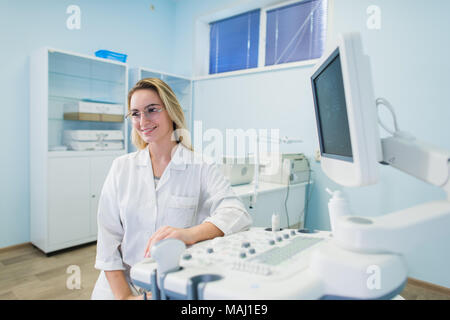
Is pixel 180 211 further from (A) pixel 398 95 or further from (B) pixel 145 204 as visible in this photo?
(A) pixel 398 95

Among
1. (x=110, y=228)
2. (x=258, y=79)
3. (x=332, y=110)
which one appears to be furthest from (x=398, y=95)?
(x=110, y=228)

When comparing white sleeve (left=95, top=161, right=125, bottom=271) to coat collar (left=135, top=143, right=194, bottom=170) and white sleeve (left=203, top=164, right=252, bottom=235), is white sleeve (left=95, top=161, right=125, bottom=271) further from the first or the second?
white sleeve (left=203, top=164, right=252, bottom=235)

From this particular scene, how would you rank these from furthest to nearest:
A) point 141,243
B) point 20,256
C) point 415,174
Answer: point 20,256
point 141,243
point 415,174

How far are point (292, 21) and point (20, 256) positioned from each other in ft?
11.6

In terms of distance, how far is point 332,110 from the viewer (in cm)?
87

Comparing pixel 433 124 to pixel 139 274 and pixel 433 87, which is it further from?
pixel 139 274

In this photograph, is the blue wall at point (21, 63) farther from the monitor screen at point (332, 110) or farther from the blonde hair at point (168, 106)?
the monitor screen at point (332, 110)

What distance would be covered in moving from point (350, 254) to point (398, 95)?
2.36 m

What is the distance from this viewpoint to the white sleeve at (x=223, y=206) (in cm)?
109

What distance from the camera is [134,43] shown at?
395 centimetres

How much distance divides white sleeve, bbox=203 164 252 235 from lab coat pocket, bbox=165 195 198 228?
8cm

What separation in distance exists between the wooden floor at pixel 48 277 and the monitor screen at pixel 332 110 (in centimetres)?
191

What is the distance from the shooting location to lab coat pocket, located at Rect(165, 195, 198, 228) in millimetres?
1222
